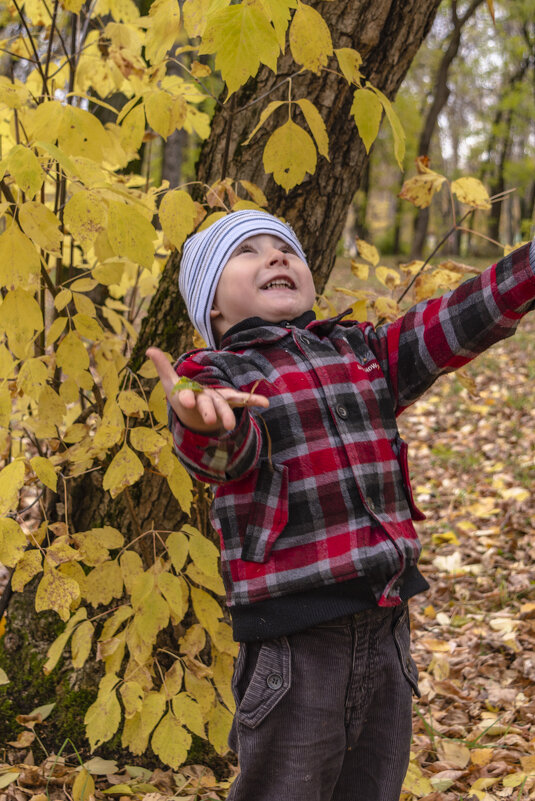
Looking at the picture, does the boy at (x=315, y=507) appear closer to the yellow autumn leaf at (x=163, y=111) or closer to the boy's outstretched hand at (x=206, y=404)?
the boy's outstretched hand at (x=206, y=404)

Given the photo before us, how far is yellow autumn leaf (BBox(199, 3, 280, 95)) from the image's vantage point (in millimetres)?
1224

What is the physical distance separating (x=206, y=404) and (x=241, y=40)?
2.15 ft

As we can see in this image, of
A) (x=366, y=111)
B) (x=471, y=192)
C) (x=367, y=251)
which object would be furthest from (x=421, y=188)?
(x=366, y=111)

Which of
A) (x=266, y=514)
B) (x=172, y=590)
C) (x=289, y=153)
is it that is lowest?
(x=172, y=590)

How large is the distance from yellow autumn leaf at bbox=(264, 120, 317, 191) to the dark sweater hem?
91 cm

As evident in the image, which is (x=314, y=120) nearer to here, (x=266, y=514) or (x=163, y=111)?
(x=163, y=111)

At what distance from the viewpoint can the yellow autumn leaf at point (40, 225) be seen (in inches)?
55.7

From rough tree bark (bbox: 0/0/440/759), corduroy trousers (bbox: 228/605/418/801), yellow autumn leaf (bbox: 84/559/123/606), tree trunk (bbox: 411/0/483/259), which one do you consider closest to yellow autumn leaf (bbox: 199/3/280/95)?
rough tree bark (bbox: 0/0/440/759)

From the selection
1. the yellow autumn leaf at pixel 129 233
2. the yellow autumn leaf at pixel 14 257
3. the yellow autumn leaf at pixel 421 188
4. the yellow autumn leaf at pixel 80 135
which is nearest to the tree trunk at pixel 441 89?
the yellow autumn leaf at pixel 421 188

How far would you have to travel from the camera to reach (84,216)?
1418 mm

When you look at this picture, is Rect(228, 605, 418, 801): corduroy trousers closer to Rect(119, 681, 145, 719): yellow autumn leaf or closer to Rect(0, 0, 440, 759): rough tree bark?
Rect(119, 681, 145, 719): yellow autumn leaf

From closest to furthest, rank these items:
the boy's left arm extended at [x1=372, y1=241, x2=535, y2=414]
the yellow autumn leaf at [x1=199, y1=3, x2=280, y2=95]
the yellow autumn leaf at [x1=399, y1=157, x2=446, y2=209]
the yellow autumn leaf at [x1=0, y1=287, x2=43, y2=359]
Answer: the yellow autumn leaf at [x1=199, y1=3, x2=280, y2=95]
the boy's left arm extended at [x1=372, y1=241, x2=535, y2=414]
the yellow autumn leaf at [x1=0, y1=287, x2=43, y2=359]
the yellow autumn leaf at [x1=399, y1=157, x2=446, y2=209]

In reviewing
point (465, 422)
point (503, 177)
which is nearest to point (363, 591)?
point (465, 422)

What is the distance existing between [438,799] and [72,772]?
3.47ft
